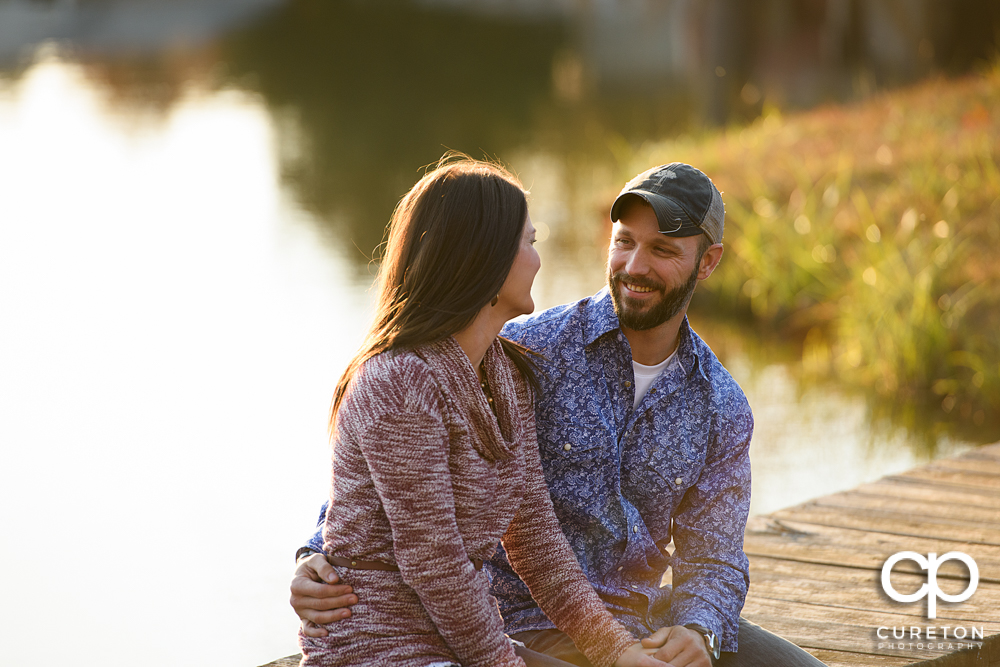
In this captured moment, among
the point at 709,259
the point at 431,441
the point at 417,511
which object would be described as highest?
the point at 709,259

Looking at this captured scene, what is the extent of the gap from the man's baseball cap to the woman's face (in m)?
0.32

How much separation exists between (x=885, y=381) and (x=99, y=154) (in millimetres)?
9984

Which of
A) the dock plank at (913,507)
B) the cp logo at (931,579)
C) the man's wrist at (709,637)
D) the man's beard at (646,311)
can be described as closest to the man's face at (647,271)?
the man's beard at (646,311)

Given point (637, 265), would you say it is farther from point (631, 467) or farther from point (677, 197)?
point (631, 467)

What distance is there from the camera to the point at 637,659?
2.05m

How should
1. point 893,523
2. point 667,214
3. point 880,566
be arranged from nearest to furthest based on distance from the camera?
point 667,214 → point 880,566 → point 893,523

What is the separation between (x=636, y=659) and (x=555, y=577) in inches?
7.9

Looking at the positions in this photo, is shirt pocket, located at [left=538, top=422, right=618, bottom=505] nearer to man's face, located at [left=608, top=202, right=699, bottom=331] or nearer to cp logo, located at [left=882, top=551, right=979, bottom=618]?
man's face, located at [left=608, top=202, right=699, bottom=331]

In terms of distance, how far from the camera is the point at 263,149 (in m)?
13.1

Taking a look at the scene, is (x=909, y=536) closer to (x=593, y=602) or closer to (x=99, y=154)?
(x=593, y=602)

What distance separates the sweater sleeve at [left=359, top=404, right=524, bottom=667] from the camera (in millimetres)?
1761

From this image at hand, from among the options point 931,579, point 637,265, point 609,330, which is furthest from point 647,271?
point 931,579

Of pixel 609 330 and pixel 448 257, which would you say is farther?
pixel 609 330

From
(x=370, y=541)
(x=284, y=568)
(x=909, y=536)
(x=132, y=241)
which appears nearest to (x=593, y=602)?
(x=370, y=541)
